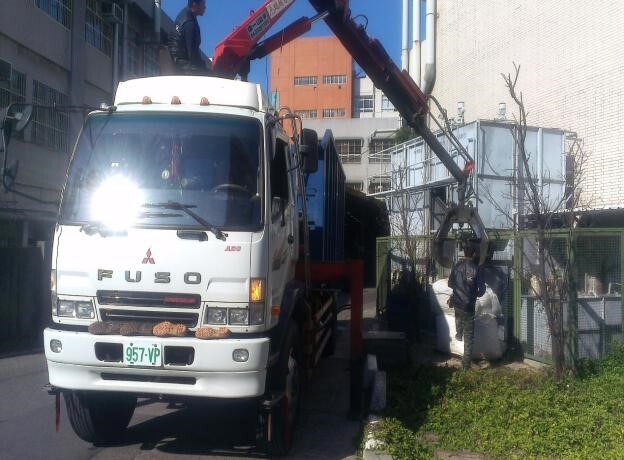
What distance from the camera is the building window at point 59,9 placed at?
58.3 feet

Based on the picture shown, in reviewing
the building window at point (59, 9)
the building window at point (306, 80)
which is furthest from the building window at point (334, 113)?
the building window at point (59, 9)

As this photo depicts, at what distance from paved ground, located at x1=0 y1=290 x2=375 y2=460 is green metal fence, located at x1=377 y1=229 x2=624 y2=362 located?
313 cm

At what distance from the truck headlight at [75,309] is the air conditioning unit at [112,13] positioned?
653 inches

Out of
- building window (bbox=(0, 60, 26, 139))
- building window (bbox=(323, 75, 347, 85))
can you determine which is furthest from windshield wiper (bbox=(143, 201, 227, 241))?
building window (bbox=(323, 75, 347, 85))

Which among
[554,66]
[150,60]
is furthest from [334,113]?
[554,66]

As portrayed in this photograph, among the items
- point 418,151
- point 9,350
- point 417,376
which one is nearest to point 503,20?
point 418,151

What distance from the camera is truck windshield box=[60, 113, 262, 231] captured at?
6109mm

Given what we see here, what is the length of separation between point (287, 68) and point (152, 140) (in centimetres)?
4485

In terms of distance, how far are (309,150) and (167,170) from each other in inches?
64.7

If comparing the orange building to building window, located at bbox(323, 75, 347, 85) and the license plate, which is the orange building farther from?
the license plate

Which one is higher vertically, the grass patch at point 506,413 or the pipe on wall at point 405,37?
the pipe on wall at point 405,37

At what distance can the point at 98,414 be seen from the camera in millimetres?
6777

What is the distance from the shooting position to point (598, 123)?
16562mm

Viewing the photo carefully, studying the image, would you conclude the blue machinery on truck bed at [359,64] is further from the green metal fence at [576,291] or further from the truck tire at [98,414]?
the truck tire at [98,414]
